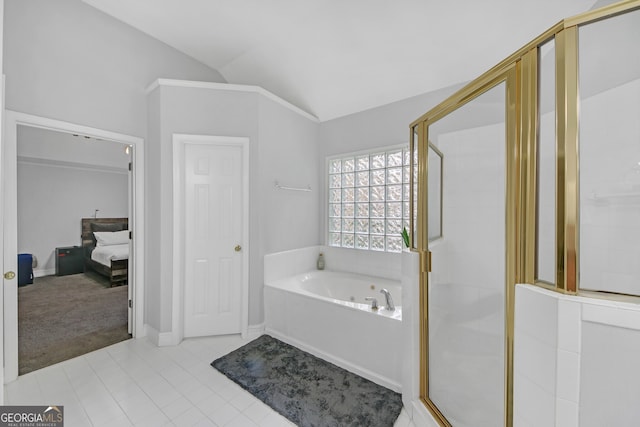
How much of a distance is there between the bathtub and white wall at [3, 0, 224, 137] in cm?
224

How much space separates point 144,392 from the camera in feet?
5.72

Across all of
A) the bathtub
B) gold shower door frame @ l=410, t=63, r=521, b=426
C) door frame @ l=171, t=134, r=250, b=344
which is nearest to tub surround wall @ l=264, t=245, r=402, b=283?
the bathtub

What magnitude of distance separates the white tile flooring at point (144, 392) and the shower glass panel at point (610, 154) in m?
1.35

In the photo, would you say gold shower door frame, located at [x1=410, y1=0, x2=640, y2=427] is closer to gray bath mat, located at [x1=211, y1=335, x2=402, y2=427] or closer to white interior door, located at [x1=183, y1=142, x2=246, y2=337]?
gray bath mat, located at [x1=211, y1=335, x2=402, y2=427]

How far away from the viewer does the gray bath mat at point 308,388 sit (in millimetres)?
1552

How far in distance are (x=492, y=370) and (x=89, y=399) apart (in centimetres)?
244

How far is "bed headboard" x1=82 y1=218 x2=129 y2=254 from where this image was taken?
5.20 meters

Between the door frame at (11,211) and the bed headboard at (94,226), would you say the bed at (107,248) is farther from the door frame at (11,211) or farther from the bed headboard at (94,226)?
the door frame at (11,211)

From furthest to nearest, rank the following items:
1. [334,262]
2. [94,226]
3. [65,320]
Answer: [94,226] < [334,262] < [65,320]

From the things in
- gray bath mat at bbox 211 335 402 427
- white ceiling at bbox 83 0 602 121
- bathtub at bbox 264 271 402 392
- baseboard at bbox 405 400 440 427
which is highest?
white ceiling at bbox 83 0 602 121

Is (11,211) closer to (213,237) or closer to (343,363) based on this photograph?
(213,237)

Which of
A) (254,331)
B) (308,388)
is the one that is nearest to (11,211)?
(254,331)

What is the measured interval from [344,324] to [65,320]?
3146 mm

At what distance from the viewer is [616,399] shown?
736 mm
